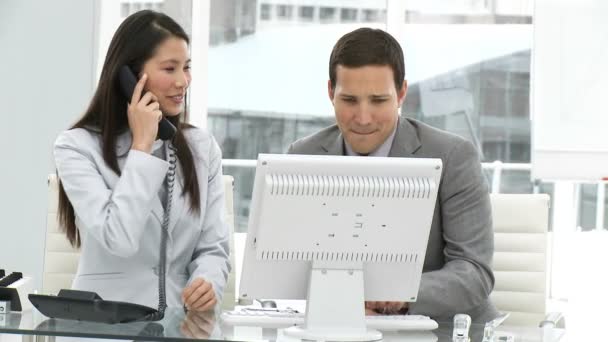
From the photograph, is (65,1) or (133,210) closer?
(133,210)

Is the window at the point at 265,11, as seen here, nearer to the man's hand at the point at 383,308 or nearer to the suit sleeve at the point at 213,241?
the suit sleeve at the point at 213,241

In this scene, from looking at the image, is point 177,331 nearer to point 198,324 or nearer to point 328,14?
point 198,324

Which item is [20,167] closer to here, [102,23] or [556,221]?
[102,23]

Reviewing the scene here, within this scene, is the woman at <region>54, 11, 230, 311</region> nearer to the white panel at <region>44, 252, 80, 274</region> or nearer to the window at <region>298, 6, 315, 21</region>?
Answer: the white panel at <region>44, 252, 80, 274</region>

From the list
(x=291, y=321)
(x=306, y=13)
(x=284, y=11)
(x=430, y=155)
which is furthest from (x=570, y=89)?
(x=291, y=321)

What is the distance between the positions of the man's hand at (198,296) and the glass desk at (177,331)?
3.7 inches

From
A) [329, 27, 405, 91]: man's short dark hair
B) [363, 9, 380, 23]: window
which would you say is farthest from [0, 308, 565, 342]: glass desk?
[363, 9, 380, 23]: window

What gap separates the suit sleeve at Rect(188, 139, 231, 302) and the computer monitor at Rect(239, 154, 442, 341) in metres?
0.45

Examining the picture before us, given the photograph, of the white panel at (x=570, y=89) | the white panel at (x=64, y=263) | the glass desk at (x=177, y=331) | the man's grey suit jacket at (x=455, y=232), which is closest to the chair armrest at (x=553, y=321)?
the glass desk at (x=177, y=331)

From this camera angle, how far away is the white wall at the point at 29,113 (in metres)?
4.74

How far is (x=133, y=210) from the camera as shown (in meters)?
2.30

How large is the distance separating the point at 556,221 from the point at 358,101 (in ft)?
11.8

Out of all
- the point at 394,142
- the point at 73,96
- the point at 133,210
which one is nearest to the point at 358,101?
the point at 394,142

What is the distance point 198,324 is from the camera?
2.03 metres
